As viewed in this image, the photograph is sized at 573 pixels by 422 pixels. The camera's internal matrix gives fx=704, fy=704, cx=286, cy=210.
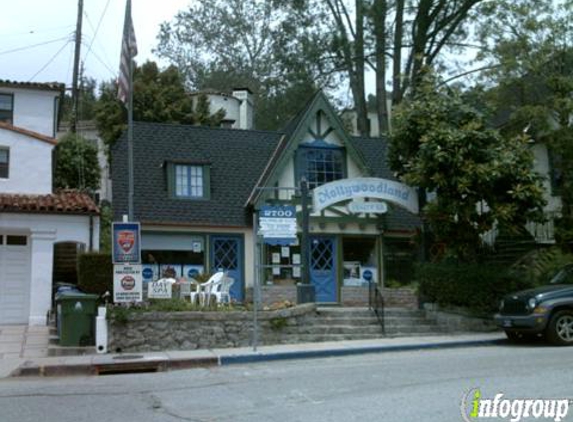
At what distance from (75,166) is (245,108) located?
8.90 meters

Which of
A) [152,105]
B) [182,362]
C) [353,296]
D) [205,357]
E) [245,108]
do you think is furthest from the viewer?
[245,108]

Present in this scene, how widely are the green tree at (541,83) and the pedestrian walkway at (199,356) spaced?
675 centimetres

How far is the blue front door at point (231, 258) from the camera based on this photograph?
21594 mm

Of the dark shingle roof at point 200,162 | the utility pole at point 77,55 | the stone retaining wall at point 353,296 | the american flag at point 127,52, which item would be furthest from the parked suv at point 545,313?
the utility pole at point 77,55

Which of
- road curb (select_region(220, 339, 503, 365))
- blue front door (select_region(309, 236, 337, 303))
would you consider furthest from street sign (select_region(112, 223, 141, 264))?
blue front door (select_region(309, 236, 337, 303))

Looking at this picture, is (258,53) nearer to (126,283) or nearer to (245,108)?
(245,108)

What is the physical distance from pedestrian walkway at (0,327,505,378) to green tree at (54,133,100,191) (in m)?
13.2

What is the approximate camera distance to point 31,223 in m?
18.5

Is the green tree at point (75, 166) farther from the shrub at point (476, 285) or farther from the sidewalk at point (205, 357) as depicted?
the shrub at point (476, 285)

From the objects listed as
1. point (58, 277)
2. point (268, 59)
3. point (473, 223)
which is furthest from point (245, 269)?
point (268, 59)

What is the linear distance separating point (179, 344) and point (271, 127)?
22.5 metres

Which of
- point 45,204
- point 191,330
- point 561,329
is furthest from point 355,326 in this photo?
point 45,204

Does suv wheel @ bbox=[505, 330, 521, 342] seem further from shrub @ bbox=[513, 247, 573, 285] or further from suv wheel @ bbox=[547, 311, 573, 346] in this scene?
shrub @ bbox=[513, 247, 573, 285]

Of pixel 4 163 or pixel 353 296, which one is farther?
pixel 353 296
